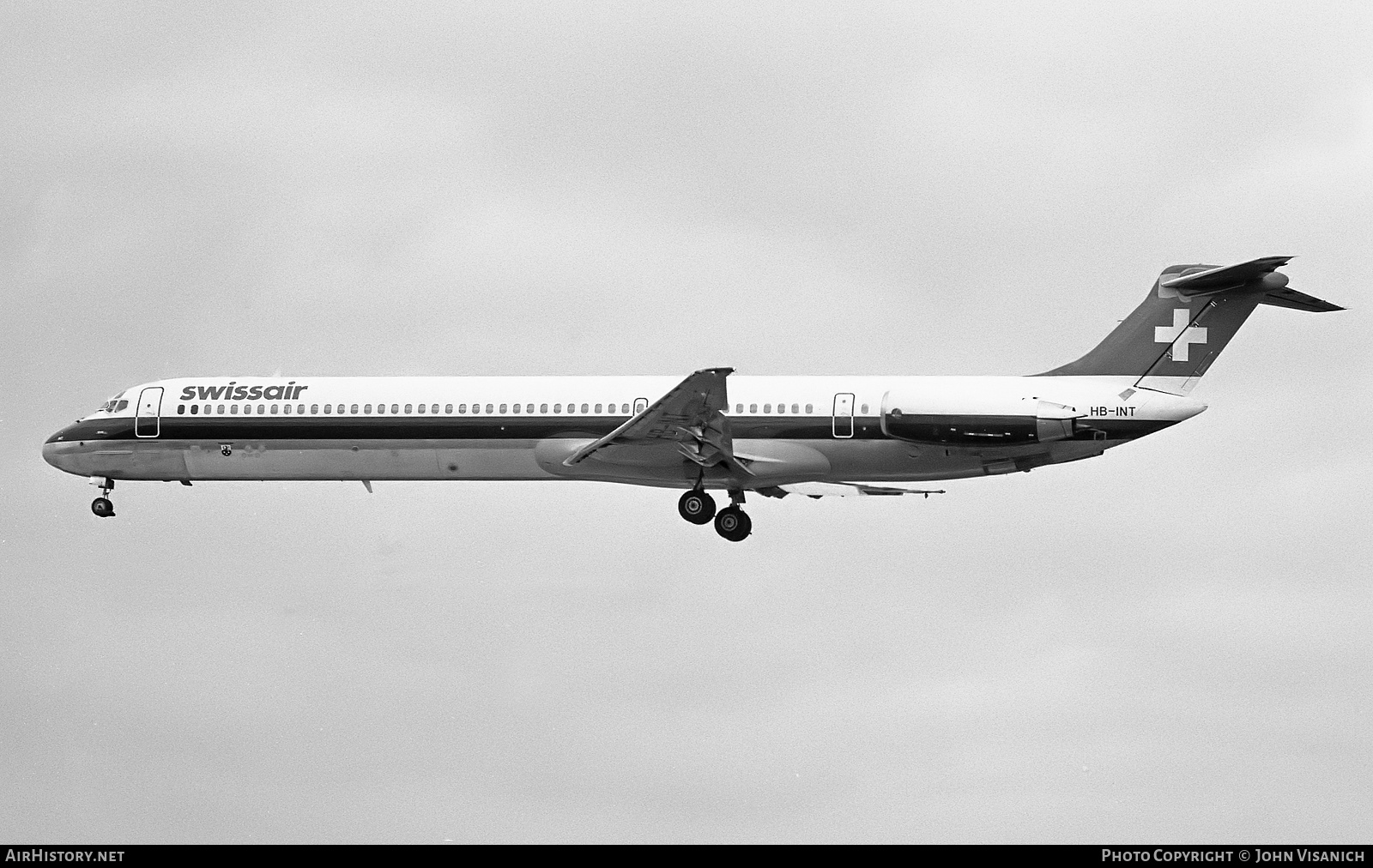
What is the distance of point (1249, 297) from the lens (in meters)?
41.4

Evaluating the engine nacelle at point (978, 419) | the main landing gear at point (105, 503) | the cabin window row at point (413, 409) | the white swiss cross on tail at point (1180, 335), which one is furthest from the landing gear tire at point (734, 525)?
the main landing gear at point (105, 503)

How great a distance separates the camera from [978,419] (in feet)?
134

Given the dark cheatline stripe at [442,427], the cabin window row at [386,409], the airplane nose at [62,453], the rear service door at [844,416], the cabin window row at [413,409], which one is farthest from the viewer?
the airplane nose at [62,453]

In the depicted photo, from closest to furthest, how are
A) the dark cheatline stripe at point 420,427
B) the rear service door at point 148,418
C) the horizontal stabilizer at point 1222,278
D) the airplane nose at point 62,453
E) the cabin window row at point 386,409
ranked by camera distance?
the horizontal stabilizer at point 1222,278
the dark cheatline stripe at point 420,427
the cabin window row at point 386,409
the rear service door at point 148,418
the airplane nose at point 62,453

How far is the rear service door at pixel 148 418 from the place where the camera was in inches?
1839

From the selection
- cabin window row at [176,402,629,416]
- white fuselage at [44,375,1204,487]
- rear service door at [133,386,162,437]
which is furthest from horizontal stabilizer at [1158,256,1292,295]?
rear service door at [133,386,162,437]

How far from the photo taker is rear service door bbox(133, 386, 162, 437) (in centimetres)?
4672

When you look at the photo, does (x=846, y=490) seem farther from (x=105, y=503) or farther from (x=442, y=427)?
(x=105, y=503)

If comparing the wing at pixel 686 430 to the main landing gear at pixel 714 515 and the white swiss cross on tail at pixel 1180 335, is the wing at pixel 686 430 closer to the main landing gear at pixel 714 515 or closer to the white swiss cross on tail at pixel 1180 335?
the main landing gear at pixel 714 515

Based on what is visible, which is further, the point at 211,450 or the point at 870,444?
the point at 211,450

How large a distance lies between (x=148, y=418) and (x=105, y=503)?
92.3 inches
